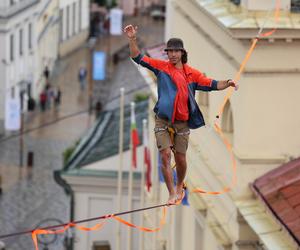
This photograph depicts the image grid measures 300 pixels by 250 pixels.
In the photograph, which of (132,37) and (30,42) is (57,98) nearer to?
(30,42)

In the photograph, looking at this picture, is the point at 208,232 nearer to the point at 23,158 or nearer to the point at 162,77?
the point at 162,77

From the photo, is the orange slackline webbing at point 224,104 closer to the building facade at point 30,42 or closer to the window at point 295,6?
the window at point 295,6

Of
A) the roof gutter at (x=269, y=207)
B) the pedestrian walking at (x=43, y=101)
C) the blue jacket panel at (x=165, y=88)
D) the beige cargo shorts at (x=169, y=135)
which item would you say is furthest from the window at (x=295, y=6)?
the pedestrian walking at (x=43, y=101)

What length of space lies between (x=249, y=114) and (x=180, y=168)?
24.1 feet

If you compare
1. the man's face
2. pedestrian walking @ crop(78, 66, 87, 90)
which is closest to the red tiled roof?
the man's face

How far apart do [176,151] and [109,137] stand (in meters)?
35.8

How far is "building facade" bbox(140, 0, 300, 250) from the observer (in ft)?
86.5

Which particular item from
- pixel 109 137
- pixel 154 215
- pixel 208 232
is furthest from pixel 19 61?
pixel 208 232

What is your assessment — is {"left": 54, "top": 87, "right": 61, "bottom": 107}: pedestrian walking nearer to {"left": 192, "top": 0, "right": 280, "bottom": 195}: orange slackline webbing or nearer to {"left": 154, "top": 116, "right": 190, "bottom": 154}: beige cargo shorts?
{"left": 192, "top": 0, "right": 280, "bottom": 195}: orange slackline webbing

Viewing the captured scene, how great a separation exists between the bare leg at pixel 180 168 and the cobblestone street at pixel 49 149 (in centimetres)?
3235

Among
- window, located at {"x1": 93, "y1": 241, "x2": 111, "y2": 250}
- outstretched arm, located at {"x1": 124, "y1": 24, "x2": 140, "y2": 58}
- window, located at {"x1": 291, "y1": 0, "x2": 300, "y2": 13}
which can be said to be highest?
window, located at {"x1": 291, "y1": 0, "x2": 300, "y2": 13}

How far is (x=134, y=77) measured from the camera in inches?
3792

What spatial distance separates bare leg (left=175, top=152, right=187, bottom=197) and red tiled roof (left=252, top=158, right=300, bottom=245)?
11.4 feet

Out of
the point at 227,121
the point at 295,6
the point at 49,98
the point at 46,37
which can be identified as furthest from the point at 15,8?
the point at 295,6
